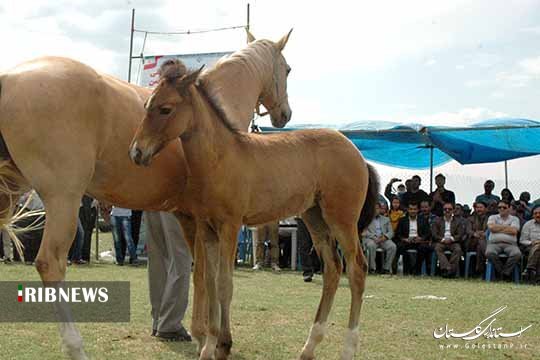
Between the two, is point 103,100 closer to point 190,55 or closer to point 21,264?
point 21,264

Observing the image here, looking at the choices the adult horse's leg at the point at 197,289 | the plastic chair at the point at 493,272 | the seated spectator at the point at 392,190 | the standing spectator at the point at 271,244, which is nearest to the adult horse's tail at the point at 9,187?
the adult horse's leg at the point at 197,289

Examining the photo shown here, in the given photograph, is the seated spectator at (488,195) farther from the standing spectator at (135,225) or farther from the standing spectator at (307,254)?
the standing spectator at (135,225)

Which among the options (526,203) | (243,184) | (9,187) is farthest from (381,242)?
(9,187)

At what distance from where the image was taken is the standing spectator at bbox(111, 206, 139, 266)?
14.6 m

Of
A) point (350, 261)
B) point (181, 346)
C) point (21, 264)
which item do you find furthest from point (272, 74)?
point (21, 264)

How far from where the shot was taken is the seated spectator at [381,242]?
1337 centimetres

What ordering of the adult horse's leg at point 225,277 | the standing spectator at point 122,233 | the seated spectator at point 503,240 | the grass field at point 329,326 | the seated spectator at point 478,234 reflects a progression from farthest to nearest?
the standing spectator at point 122,233
the seated spectator at point 478,234
the seated spectator at point 503,240
the grass field at point 329,326
the adult horse's leg at point 225,277

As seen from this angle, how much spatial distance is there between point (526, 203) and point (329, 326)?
922 cm

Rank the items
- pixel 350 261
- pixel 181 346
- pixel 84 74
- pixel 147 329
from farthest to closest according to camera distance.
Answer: pixel 147 329 < pixel 181 346 < pixel 350 261 < pixel 84 74

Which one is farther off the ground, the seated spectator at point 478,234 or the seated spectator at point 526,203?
the seated spectator at point 526,203

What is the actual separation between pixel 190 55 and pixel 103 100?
1290 cm

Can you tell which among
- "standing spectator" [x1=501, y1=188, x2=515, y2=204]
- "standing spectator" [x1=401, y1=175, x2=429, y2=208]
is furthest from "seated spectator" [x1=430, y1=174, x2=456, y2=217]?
"standing spectator" [x1=501, y1=188, x2=515, y2=204]

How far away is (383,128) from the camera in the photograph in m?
13.5

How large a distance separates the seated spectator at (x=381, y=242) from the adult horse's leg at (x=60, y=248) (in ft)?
32.5
